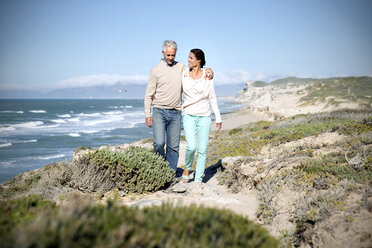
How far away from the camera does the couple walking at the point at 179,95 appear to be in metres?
5.00

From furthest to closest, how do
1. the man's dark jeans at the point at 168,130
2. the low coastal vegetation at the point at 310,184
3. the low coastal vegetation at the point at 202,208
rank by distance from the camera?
the man's dark jeans at the point at 168,130, the low coastal vegetation at the point at 310,184, the low coastal vegetation at the point at 202,208

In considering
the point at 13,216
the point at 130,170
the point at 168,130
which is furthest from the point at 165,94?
the point at 13,216

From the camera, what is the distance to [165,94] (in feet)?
16.6

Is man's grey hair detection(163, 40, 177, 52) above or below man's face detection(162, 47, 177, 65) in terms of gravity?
above

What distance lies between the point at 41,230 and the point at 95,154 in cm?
352

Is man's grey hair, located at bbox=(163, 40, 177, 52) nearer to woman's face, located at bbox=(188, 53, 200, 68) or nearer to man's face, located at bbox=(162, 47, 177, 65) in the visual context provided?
man's face, located at bbox=(162, 47, 177, 65)

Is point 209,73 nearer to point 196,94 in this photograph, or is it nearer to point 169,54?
point 196,94

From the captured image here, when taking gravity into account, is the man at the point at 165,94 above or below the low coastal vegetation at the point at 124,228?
above

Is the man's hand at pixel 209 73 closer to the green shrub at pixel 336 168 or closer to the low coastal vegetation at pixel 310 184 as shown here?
the low coastal vegetation at pixel 310 184

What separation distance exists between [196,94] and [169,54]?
94 cm

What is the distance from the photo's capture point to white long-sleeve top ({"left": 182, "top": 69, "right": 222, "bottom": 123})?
4992 mm

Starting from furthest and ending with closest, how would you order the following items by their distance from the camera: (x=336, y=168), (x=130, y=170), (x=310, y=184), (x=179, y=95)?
(x=179, y=95), (x=130, y=170), (x=336, y=168), (x=310, y=184)

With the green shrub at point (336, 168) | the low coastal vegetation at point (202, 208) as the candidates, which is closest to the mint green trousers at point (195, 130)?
the low coastal vegetation at point (202, 208)

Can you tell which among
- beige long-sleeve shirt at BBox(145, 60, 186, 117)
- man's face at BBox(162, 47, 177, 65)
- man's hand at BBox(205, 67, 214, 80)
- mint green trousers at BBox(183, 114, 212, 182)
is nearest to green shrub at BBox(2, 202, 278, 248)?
mint green trousers at BBox(183, 114, 212, 182)
